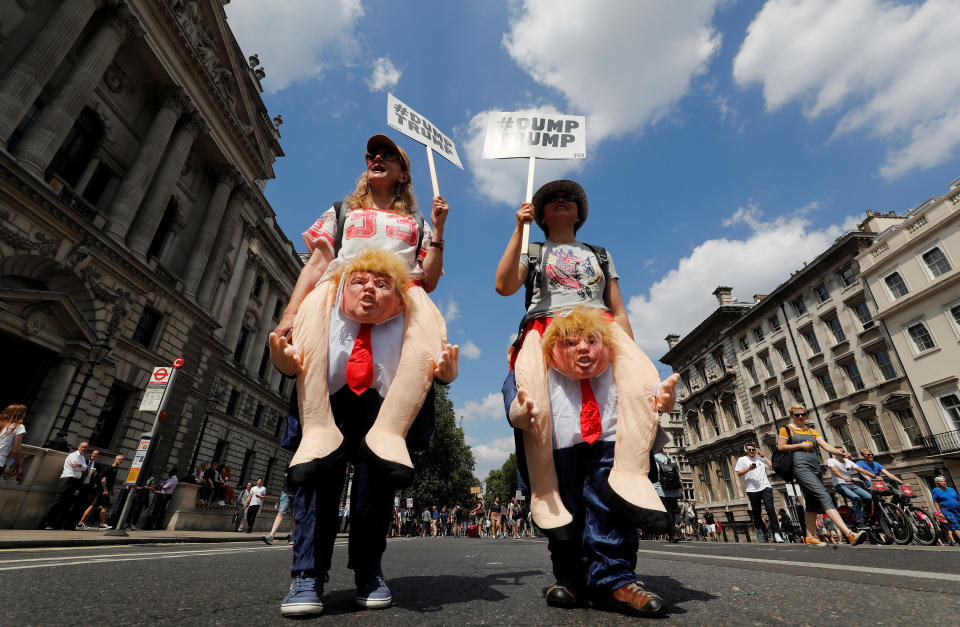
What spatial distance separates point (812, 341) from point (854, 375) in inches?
136

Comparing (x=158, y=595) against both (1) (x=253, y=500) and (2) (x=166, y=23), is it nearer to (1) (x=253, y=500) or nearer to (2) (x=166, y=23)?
(1) (x=253, y=500)

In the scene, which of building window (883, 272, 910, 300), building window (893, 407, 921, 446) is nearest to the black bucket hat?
building window (893, 407, 921, 446)

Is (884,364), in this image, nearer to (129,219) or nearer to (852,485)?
(852,485)

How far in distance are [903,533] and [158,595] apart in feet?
31.2

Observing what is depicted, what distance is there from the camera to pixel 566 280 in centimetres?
255

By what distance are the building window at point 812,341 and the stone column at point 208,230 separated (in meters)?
34.1

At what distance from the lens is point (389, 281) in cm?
206

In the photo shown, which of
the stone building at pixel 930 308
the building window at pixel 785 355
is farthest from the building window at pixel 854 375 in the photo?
the building window at pixel 785 355

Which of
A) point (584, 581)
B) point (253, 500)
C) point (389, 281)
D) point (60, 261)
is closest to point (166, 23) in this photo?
point (60, 261)

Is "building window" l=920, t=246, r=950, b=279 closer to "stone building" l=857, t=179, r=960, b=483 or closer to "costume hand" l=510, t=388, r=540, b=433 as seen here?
"stone building" l=857, t=179, r=960, b=483

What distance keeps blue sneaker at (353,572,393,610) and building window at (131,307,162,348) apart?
1916cm

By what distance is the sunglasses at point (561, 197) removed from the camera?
2.91 meters

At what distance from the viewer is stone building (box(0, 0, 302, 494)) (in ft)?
40.8

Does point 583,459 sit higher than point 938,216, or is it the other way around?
point 938,216
